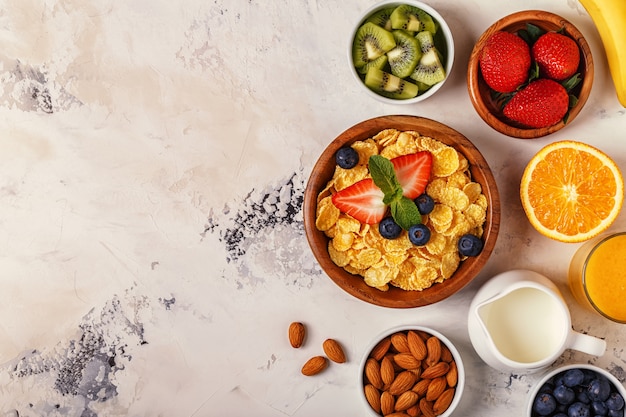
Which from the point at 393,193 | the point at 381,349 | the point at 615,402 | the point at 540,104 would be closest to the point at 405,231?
the point at 393,193

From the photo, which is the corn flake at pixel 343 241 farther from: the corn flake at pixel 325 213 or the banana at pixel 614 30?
the banana at pixel 614 30

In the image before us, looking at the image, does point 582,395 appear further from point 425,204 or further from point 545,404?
point 425,204

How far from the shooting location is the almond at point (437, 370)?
6.01ft

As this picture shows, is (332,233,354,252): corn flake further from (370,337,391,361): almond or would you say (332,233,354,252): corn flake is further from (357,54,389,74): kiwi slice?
(357,54,389,74): kiwi slice

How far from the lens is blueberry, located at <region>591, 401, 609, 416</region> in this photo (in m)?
1.74

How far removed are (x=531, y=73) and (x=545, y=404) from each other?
0.82 meters

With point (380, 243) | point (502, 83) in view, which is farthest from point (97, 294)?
point (502, 83)

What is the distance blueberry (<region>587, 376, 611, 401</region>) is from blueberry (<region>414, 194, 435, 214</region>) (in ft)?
1.95

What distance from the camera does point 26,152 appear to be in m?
1.99

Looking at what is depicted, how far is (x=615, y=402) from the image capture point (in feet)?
5.72

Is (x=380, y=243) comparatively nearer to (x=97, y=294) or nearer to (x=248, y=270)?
(x=248, y=270)

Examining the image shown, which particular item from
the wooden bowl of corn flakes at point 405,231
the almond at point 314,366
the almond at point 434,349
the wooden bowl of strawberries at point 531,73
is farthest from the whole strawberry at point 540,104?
the almond at point 314,366

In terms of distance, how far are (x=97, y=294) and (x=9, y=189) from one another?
1.26ft

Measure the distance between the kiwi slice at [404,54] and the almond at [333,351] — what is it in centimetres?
73
